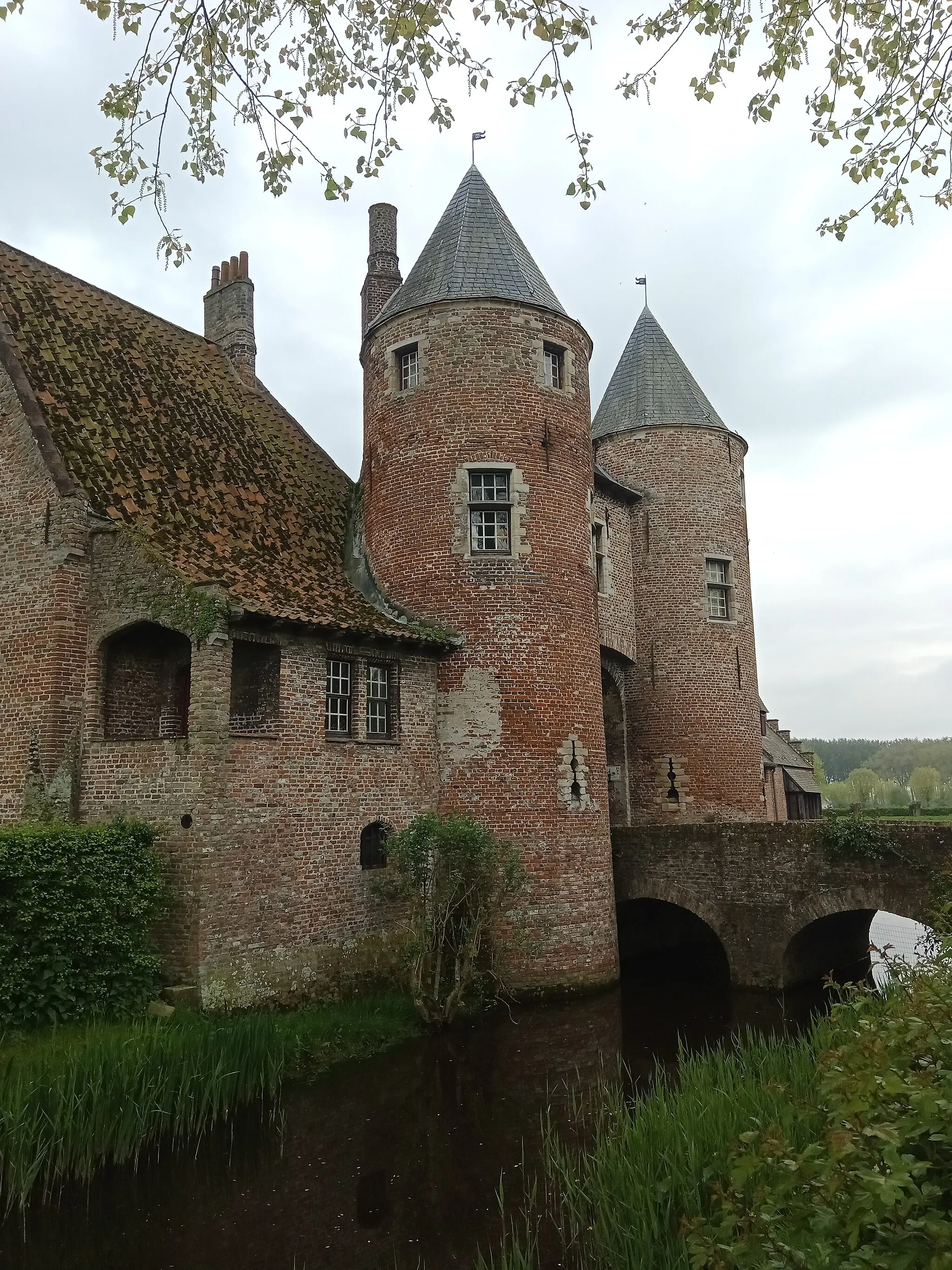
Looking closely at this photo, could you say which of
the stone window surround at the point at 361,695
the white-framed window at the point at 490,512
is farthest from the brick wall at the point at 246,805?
the white-framed window at the point at 490,512

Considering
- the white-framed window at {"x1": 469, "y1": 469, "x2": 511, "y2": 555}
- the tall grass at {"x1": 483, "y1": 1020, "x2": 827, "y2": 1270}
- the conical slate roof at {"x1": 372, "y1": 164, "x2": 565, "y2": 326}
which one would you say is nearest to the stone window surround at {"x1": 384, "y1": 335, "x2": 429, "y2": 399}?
the conical slate roof at {"x1": 372, "y1": 164, "x2": 565, "y2": 326}

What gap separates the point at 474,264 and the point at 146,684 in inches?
362

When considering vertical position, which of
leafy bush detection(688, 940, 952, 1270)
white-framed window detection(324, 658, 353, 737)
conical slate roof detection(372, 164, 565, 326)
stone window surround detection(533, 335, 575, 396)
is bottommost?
leafy bush detection(688, 940, 952, 1270)

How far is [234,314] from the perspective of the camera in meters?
19.6

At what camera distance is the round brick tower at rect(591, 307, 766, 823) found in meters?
20.0

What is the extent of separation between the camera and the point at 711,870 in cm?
1571

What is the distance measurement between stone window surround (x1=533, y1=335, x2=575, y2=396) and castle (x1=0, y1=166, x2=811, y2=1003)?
0.05 m

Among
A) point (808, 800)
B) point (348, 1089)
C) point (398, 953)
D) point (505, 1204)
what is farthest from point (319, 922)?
point (808, 800)

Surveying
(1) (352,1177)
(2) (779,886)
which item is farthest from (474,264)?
(1) (352,1177)

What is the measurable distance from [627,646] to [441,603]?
6242 mm

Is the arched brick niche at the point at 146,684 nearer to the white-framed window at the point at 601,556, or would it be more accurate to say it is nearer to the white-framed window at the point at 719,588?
the white-framed window at the point at 601,556

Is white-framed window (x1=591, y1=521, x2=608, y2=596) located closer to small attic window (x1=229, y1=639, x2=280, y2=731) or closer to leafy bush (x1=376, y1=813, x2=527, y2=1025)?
leafy bush (x1=376, y1=813, x2=527, y2=1025)

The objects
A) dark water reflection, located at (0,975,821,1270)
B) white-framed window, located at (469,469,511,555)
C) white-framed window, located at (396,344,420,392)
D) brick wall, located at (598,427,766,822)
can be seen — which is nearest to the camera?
dark water reflection, located at (0,975,821,1270)

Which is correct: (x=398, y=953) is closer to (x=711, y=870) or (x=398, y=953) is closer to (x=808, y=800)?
(x=711, y=870)
